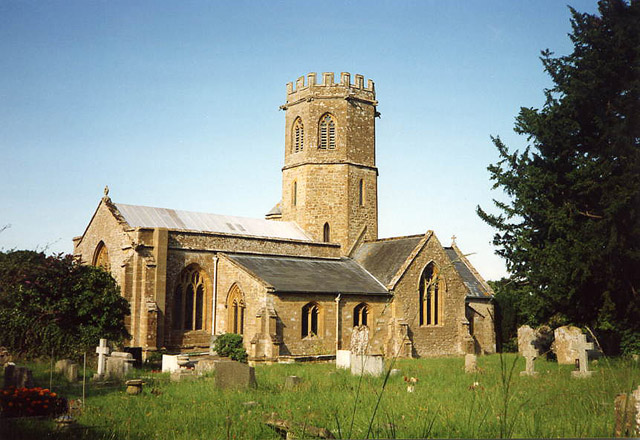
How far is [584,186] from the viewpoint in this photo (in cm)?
1487

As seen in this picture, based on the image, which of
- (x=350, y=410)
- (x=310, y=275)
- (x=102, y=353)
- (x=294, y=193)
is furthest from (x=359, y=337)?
(x=350, y=410)

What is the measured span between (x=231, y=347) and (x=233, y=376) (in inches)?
482

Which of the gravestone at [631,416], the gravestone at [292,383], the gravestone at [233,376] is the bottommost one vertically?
the gravestone at [292,383]

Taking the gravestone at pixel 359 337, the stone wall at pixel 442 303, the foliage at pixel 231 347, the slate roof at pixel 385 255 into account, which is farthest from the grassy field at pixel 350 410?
the slate roof at pixel 385 255

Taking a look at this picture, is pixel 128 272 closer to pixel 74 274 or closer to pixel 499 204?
pixel 74 274

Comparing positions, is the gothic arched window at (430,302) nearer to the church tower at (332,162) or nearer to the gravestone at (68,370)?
the church tower at (332,162)

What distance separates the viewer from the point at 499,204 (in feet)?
57.7

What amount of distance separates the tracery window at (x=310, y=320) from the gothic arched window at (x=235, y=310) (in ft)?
10.3

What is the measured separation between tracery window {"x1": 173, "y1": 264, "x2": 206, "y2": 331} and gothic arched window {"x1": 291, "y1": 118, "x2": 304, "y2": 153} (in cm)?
1170

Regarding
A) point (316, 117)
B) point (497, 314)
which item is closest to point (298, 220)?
point (316, 117)

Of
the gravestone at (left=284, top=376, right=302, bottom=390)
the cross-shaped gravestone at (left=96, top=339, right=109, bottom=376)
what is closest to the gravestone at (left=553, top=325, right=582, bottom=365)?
the gravestone at (left=284, top=376, right=302, bottom=390)

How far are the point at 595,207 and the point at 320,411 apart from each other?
9.46 meters

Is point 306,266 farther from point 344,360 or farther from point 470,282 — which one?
point 470,282

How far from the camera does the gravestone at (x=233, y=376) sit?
13930mm
